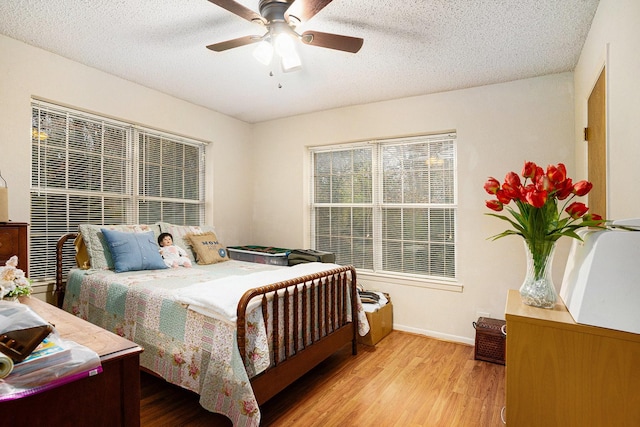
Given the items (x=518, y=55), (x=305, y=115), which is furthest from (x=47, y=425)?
(x=305, y=115)

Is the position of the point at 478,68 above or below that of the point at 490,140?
above

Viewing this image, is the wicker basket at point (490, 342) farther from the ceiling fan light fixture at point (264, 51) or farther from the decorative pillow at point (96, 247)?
the decorative pillow at point (96, 247)

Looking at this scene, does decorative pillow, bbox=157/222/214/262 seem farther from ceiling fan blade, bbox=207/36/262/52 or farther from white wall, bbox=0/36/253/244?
ceiling fan blade, bbox=207/36/262/52

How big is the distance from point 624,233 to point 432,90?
2732 millimetres

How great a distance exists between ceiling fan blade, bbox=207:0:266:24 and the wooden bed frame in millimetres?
1472

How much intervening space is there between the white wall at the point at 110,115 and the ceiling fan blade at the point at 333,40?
2.14 m

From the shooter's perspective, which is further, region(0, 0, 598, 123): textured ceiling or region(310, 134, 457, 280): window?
region(310, 134, 457, 280): window

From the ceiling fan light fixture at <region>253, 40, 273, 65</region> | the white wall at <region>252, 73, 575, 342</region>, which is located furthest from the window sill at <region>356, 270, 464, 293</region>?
the ceiling fan light fixture at <region>253, 40, 273, 65</region>

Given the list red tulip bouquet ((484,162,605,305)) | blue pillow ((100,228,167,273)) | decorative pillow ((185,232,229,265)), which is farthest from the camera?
decorative pillow ((185,232,229,265))

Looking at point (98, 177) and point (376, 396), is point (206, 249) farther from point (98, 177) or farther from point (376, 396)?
point (376, 396)

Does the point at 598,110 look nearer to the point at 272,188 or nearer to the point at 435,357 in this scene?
the point at 435,357

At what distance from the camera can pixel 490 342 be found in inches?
114

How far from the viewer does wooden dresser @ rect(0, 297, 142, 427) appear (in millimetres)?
794

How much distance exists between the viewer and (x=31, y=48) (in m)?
2.59
